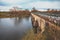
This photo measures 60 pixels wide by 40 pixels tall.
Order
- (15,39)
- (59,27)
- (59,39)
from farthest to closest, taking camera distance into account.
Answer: (15,39) < (59,27) < (59,39)

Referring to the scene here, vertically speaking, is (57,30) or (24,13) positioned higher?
(57,30)

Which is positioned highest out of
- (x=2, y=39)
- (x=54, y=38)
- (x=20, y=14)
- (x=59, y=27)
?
A: (x=59, y=27)

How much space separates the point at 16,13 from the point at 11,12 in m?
1.25

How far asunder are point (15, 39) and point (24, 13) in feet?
89.9

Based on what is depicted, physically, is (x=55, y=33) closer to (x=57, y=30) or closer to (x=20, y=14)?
(x=57, y=30)

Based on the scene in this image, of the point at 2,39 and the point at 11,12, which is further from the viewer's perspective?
the point at 11,12

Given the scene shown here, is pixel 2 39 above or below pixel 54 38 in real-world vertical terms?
below

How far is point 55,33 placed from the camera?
143 inches

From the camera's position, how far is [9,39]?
28.2 feet

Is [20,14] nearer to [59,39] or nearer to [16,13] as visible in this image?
A: [16,13]

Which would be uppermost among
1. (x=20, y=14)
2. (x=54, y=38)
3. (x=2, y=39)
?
(x=54, y=38)

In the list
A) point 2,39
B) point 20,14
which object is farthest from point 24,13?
point 2,39

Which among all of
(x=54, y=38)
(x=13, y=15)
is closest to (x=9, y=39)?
(x=54, y=38)

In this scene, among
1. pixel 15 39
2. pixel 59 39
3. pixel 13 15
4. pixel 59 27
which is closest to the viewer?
pixel 59 39
